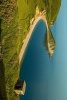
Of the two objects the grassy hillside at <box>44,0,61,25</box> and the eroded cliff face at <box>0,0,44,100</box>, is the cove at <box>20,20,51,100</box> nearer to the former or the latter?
the grassy hillside at <box>44,0,61,25</box>

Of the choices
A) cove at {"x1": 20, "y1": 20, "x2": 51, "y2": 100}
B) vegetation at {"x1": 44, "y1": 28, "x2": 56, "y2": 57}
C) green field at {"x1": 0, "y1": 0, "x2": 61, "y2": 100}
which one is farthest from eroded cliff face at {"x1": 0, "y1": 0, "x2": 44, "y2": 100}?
vegetation at {"x1": 44, "y1": 28, "x2": 56, "y2": 57}

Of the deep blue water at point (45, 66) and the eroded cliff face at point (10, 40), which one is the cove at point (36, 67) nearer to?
the deep blue water at point (45, 66)

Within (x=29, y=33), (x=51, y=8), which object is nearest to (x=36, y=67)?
(x=29, y=33)

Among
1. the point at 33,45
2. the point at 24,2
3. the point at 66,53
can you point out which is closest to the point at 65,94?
the point at 66,53

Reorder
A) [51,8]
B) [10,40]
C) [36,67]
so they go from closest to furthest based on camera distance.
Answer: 1. [10,40]
2. [36,67]
3. [51,8]

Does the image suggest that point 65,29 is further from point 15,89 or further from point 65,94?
point 15,89

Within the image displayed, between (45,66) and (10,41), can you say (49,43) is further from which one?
(10,41)

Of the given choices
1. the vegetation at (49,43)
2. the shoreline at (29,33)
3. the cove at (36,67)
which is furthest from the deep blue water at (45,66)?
the vegetation at (49,43)
